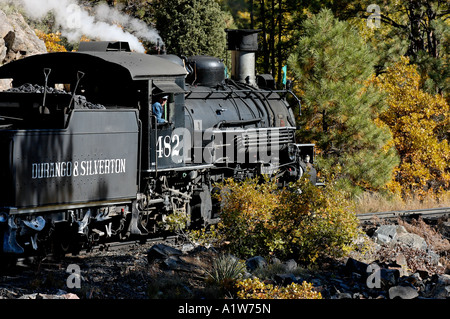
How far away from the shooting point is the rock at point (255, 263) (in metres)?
9.64

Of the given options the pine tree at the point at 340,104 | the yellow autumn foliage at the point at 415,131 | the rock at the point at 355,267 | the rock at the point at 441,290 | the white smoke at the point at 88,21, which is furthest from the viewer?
the yellow autumn foliage at the point at 415,131

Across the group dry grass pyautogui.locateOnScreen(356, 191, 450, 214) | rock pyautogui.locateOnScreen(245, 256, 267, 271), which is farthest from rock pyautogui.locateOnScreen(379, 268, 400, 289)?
dry grass pyautogui.locateOnScreen(356, 191, 450, 214)

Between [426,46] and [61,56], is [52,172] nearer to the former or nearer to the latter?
[61,56]

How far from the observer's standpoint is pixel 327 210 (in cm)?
1050

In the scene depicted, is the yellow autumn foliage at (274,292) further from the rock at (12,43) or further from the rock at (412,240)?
the rock at (12,43)

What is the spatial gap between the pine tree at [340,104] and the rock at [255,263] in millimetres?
10717

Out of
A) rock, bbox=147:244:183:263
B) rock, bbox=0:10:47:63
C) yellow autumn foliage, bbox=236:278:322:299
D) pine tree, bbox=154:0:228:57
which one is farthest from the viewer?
pine tree, bbox=154:0:228:57

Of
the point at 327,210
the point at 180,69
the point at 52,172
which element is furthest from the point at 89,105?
the point at 327,210

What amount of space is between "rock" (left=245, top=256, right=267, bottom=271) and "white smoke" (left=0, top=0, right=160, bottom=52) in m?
5.76

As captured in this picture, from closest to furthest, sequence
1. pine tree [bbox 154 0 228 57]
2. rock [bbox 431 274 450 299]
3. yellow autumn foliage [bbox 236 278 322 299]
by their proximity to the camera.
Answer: yellow autumn foliage [bbox 236 278 322 299]
rock [bbox 431 274 450 299]
pine tree [bbox 154 0 228 57]

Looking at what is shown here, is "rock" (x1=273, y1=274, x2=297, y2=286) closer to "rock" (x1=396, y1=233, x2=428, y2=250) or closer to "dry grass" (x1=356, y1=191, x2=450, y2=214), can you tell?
"rock" (x1=396, y1=233, x2=428, y2=250)

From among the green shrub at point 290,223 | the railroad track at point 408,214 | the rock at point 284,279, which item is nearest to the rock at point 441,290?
the green shrub at point 290,223

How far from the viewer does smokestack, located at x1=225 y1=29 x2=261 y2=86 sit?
16000 mm

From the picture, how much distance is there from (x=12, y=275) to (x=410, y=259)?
7.00 metres
